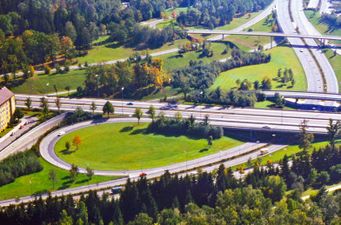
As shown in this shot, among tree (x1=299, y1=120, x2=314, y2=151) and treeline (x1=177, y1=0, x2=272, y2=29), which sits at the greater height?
treeline (x1=177, y1=0, x2=272, y2=29)

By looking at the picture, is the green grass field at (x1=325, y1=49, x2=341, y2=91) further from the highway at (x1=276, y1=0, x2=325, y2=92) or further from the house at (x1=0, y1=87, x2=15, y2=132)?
the house at (x1=0, y1=87, x2=15, y2=132)

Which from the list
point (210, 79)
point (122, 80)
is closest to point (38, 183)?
point (122, 80)

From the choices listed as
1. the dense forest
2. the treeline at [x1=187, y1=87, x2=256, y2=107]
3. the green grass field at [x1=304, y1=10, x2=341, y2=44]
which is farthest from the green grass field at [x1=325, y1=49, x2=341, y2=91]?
the dense forest

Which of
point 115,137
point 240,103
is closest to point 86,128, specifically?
point 115,137

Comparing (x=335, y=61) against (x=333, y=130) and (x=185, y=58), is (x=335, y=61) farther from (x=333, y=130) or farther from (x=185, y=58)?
(x=333, y=130)

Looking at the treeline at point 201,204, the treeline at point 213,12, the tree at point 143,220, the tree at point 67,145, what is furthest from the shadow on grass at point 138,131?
the treeline at point 213,12

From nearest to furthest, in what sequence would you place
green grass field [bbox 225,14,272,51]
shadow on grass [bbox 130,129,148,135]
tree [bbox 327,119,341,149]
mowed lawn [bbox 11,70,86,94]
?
tree [bbox 327,119,341,149] → shadow on grass [bbox 130,129,148,135] → mowed lawn [bbox 11,70,86,94] → green grass field [bbox 225,14,272,51]

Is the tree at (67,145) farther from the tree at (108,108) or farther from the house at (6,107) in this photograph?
the house at (6,107)
